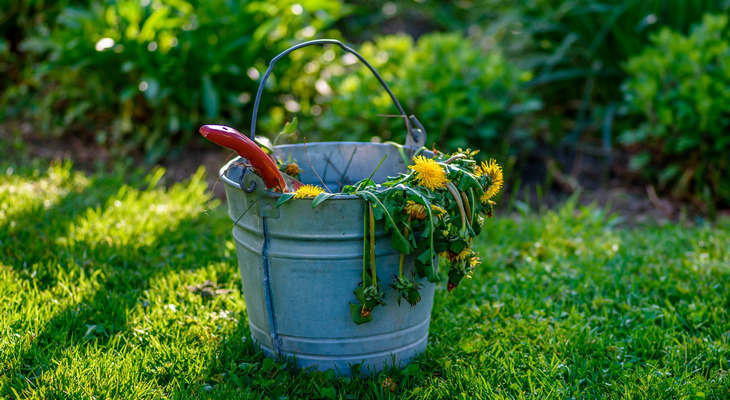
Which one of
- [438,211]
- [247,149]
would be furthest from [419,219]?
[247,149]

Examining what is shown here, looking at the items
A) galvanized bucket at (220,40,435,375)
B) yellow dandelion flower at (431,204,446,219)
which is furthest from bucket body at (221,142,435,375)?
yellow dandelion flower at (431,204,446,219)

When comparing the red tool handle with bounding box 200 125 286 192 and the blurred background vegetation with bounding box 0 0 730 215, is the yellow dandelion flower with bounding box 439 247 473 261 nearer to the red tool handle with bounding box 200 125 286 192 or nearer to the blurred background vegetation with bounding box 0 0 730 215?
the red tool handle with bounding box 200 125 286 192

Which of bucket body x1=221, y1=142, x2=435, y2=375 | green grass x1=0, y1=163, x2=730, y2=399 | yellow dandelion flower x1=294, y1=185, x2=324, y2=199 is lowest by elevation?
green grass x1=0, y1=163, x2=730, y2=399

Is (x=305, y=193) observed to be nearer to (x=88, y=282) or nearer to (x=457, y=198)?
(x=457, y=198)

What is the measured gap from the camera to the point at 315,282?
1.56m

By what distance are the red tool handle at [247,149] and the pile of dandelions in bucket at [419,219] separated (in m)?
0.07

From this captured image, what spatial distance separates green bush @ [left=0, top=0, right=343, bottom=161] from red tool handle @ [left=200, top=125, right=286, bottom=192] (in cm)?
206

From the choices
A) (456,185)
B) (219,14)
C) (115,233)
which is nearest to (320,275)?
(456,185)

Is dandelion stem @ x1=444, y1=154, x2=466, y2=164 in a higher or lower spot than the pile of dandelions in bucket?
higher

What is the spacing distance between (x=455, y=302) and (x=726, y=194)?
204 cm

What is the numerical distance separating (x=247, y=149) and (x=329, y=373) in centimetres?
67

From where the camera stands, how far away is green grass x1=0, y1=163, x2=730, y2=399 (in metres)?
1.64

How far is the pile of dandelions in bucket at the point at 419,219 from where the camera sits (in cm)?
146

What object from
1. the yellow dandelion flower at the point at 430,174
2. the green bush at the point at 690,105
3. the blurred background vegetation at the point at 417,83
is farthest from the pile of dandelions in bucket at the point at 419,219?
the green bush at the point at 690,105
